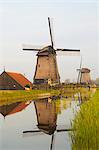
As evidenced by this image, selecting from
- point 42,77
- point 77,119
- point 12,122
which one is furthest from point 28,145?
point 42,77

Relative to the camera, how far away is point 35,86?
26.3m

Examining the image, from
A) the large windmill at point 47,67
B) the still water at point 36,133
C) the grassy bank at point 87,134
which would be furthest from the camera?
the large windmill at point 47,67

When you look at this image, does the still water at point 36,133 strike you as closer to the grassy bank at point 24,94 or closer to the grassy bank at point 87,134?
the grassy bank at point 87,134

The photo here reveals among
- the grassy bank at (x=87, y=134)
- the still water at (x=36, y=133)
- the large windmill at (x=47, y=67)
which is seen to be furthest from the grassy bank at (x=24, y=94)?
the grassy bank at (x=87, y=134)

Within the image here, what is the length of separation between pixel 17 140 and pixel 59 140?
2.70 ft

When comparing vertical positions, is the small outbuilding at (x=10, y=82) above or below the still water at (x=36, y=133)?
above

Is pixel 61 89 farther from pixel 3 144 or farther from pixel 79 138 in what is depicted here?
pixel 79 138

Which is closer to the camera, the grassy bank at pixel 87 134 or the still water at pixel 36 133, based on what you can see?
the grassy bank at pixel 87 134

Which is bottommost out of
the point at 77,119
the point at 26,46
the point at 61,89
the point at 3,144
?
the point at 3,144

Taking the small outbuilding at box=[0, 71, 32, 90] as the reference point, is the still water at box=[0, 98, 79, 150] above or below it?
below

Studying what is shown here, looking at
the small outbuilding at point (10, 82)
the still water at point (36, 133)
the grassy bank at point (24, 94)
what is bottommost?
the still water at point (36, 133)

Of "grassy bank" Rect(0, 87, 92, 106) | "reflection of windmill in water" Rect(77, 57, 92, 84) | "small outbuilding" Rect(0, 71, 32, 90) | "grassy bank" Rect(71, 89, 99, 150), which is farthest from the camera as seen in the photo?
"reflection of windmill in water" Rect(77, 57, 92, 84)

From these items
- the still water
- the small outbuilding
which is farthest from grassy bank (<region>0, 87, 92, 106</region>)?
the still water

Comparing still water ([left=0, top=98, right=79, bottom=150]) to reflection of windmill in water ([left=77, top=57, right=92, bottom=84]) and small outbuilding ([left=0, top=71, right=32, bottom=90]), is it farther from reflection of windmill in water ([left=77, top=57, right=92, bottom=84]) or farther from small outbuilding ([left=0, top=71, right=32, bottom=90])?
reflection of windmill in water ([left=77, top=57, right=92, bottom=84])
